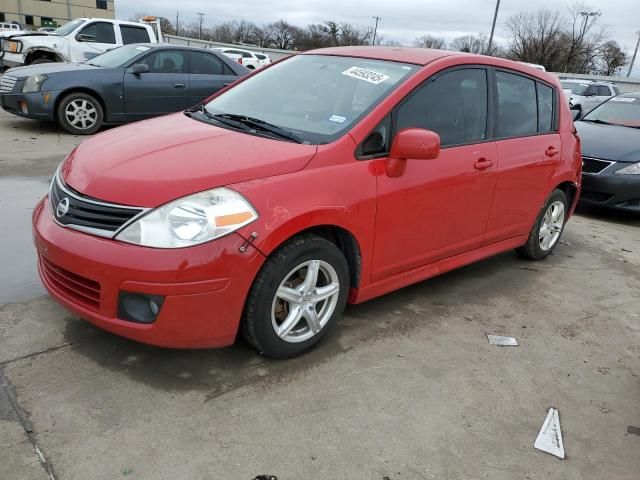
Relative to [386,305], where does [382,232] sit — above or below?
above

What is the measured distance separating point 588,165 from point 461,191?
13.7ft

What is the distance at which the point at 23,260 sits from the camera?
388cm

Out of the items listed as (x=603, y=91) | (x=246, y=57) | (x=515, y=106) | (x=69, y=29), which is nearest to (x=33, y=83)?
(x=69, y=29)

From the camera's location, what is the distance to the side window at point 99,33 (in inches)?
472

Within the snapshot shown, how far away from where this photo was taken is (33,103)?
805 centimetres

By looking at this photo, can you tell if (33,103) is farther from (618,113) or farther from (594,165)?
(618,113)

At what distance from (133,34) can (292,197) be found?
11.2m

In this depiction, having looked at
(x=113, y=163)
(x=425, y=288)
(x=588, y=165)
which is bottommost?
(x=425, y=288)

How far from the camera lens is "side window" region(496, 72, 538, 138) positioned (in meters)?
4.07

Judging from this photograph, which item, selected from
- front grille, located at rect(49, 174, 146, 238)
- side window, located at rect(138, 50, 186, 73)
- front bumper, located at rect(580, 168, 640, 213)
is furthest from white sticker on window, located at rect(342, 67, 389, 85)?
side window, located at rect(138, 50, 186, 73)

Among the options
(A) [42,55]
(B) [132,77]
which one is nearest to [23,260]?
(B) [132,77]

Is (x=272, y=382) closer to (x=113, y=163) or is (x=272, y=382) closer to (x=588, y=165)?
(x=113, y=163)

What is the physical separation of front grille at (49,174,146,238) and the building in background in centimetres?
6294

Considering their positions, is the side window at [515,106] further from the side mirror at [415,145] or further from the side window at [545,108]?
the side mirror at [415,145]
